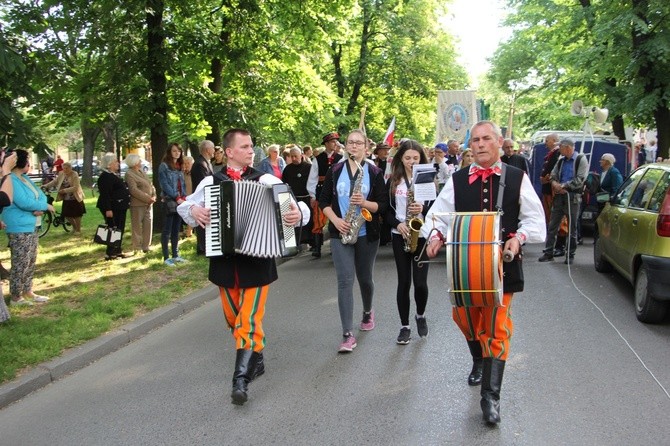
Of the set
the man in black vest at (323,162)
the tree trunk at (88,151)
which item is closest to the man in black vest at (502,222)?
the man in black vest at (323,162)

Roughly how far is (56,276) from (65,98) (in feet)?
17.6

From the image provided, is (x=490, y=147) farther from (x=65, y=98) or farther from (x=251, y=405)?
(x=65, y=98)

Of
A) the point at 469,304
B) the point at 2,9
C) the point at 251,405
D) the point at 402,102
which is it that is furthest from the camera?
the point at 402,102

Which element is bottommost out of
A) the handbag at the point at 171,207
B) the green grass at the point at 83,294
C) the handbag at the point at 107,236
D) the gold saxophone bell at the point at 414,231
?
the green grass at the point at 83,294

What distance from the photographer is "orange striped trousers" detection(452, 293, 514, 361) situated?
436 cm

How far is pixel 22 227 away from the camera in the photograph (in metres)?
8.03

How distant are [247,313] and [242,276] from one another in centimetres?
29

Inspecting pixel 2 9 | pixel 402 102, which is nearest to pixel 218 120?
pixel 2 9

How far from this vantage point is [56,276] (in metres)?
10.0

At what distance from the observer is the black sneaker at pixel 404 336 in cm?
624

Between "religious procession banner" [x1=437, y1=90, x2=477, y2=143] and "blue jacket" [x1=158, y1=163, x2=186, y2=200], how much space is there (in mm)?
11966

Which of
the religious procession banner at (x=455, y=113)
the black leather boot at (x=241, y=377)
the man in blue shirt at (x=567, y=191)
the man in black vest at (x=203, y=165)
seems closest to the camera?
the black leather boot at (x=241, y=377)

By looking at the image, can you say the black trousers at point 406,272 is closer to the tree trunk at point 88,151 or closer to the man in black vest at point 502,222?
the man in black vest at point 502,222

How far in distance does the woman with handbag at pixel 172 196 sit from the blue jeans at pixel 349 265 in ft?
17.2
